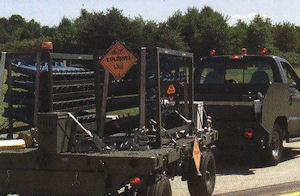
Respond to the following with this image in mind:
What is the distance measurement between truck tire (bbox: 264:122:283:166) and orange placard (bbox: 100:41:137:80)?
5063 mm

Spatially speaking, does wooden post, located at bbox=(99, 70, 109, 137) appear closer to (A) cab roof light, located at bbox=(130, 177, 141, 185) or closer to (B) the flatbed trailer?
(B) the flatbed trailer

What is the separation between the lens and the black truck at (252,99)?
9.99 metres

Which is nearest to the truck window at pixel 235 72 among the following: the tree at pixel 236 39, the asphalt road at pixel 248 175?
the asphalt road at pixel 248 175

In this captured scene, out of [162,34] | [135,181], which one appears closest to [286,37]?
[162,34]

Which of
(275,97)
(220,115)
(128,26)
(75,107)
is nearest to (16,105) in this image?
(75,107)

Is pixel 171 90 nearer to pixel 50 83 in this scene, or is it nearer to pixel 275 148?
pixel 50 83

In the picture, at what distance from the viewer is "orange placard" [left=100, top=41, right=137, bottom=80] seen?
6.04 meters

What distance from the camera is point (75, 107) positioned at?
7.22 metres

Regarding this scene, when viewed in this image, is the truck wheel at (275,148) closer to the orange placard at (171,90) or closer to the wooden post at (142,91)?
the orange placard at (171,90)

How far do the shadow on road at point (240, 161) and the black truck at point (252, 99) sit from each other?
436mm

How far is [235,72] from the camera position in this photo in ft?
37.5

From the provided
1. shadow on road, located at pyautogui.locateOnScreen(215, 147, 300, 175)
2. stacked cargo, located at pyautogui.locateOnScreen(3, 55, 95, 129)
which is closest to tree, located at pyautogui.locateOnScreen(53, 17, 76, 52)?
shadow on road, located at pyautogui.locateOnScreen(215, 147, 300, 175)

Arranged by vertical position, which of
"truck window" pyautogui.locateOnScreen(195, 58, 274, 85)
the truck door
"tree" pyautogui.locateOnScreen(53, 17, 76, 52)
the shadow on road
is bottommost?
the shadow on road

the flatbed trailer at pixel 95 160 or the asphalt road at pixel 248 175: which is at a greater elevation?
the flatbed trailer at pixel 95 160
